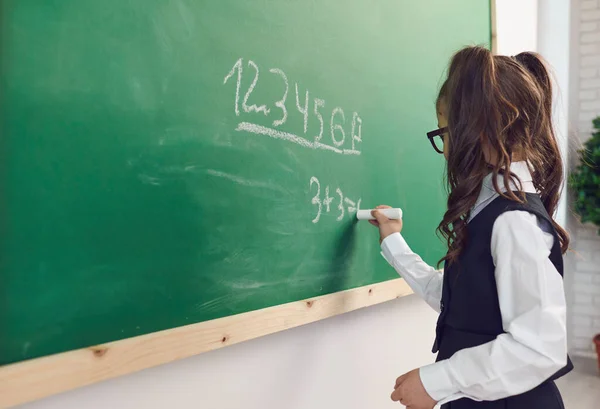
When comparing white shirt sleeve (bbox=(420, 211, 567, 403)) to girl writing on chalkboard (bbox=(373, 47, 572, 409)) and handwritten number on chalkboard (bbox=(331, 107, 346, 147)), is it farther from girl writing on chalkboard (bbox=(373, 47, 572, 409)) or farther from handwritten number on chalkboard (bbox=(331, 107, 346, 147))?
handwritten number on chalkboard (bbox=(331, 107, 346, 147))

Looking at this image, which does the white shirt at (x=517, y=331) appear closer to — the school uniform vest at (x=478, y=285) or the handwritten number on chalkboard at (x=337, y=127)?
the school uniform vest at (x=478, y=285)

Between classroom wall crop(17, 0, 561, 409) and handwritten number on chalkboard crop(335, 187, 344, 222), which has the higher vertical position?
handwritten number on chalkboard crop(335, 187, 344, 222)

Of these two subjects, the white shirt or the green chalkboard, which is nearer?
the green chalkboard

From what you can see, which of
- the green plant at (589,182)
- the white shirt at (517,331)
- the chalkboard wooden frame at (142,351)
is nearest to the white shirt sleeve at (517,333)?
the white shirt at (517,331)

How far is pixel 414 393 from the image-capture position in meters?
0.99

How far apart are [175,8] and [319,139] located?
429mm

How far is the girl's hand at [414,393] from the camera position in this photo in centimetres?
98

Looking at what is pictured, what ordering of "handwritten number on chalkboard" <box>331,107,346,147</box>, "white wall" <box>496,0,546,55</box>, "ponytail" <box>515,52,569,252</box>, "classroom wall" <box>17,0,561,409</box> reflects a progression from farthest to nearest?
1. "white wall" <box>496,0,546,55</box>
2. "handwritten number on chalkboard" <box>331,107,346,147</box>
3. "ponytail" <box>515,52,569,252</box>
4. "classroom wall" <box>17,0,561,409</box>

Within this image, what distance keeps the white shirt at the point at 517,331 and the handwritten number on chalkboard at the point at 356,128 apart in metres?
0.42

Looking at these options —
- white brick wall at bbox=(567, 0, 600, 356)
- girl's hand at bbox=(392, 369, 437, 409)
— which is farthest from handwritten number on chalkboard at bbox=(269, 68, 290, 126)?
white brick wall at bbox=(567, 0, 600, 356)

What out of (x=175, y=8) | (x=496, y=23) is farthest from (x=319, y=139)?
(x=496, y=23)

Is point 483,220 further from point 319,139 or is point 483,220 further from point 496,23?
point 496,23

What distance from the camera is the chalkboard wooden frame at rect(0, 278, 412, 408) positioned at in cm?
66

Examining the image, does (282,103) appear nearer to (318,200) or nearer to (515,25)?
(318,200)
